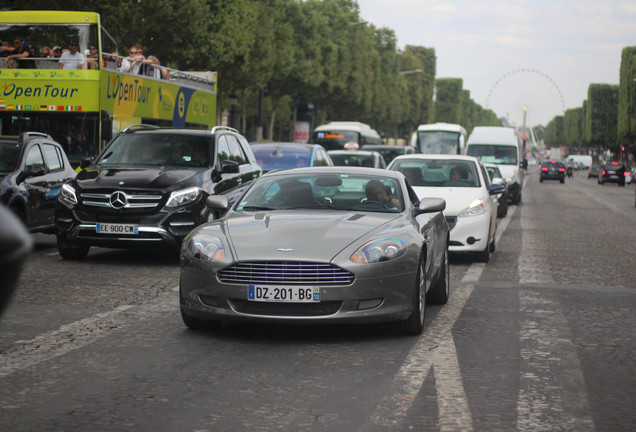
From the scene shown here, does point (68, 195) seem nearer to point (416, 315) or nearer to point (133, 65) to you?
point (416, 315)

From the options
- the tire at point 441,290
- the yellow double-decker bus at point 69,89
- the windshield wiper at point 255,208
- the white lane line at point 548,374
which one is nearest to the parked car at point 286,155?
the yellow double-decker bus at point 69,89

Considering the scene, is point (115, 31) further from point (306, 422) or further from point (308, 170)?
point (306, 422)

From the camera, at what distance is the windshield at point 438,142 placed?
46812mm

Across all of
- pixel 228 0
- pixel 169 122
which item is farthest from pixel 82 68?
pixel 228 0

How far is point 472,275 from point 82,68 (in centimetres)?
864

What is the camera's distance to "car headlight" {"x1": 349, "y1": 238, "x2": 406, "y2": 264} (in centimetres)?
723

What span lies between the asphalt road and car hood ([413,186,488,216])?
3124mm

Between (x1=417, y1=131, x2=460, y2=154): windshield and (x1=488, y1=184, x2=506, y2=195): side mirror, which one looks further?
(x1=417, y1=131, x2=460, y2=154): windshield

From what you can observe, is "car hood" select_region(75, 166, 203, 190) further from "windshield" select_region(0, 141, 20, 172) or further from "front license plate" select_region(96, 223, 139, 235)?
"windshield" select_region(0, 141, 20, 172)

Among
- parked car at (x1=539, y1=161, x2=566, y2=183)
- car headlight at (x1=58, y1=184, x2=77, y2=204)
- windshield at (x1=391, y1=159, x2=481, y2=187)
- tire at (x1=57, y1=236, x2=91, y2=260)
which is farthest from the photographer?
parked car at (x1=539, y1=161, x2=566, y2=183)

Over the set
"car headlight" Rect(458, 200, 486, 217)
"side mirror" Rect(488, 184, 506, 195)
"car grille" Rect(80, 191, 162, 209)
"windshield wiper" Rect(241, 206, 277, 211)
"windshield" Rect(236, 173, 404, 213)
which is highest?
"windshield" Rect(236, 173, 404, 213)

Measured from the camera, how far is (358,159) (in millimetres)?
28422

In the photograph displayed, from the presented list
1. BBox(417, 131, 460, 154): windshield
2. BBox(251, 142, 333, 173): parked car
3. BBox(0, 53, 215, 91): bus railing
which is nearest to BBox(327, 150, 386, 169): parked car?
BBox(0, 53, 215, 91): bus railing

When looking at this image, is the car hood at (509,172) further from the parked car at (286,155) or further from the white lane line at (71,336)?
the white lane line at (71,336)
